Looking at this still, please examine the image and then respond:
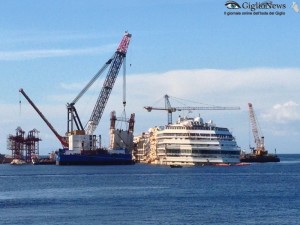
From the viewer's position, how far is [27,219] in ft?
239

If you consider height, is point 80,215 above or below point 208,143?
below

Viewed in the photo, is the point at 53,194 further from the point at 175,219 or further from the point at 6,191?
the point at 175,219

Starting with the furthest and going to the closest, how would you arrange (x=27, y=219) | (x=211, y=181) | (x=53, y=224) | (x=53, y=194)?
(x=211, y=181), (x=53, y=194), (x=27, y=219), (x=53, y=224)

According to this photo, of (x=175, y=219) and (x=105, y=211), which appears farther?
(x=105, y=211)

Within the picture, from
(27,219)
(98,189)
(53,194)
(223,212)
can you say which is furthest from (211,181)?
(27,219)

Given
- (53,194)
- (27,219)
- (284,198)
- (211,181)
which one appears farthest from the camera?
(211,181)

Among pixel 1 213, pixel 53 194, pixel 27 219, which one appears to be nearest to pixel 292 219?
pixel 27 219

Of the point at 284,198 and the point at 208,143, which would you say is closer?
the point at 284,198

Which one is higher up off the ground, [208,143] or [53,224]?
[208,143]

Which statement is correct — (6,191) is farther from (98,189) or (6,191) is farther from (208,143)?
(208,143)

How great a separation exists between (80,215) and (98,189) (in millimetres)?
38596

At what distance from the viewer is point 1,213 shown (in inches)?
3100

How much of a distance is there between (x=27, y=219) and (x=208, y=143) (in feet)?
418

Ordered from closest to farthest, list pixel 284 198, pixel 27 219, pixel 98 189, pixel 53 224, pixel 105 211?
pixel 53 224 → pixel 27 219 → pixel 105 211 → pixel 284 198 → pixel 98 189
